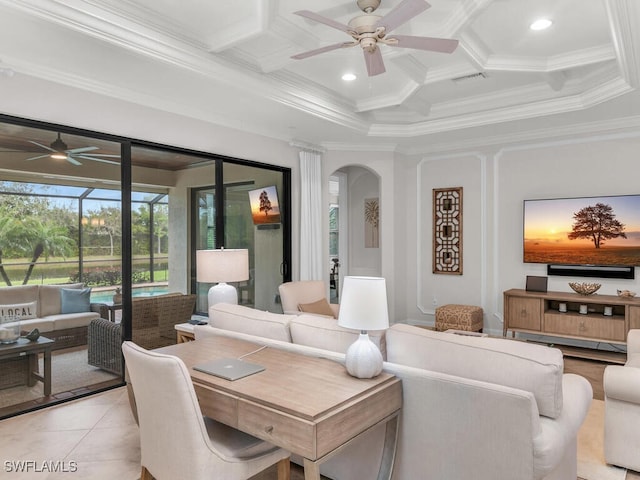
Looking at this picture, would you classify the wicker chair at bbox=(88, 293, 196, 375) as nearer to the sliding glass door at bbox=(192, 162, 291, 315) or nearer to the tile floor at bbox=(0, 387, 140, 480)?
the sliding glass door at bbox=(192, 162, 291, 315)

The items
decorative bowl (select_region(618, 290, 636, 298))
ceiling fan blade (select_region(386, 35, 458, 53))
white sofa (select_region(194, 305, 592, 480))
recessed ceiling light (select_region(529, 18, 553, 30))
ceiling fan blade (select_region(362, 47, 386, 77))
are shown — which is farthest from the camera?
→ decorative bowl (select_region(618, 290, 636, 298))

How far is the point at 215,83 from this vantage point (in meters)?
3.79

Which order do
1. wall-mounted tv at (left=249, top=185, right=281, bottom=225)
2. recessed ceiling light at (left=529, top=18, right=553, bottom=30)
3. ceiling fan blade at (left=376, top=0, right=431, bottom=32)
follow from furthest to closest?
wall-mounted tv at (left=249, top=185, right=281, bottom=225)
recessed ceiling light at (left=529, top=18, right=553, bottom=30)
ceiling fan blade at (left=376, top=0, right=431, bottom=32)

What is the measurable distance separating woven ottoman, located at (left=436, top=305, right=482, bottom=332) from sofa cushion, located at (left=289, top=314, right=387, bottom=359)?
3.48m

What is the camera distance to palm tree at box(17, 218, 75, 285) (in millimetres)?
3412

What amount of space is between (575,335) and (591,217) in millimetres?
1380

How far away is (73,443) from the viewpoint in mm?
2848

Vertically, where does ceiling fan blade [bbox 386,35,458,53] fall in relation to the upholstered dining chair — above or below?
above

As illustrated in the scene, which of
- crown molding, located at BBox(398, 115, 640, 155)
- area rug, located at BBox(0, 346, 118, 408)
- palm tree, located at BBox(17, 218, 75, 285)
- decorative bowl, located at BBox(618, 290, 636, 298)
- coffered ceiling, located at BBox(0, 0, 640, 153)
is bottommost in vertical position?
area rug, located at BBox(0, 346, 118, 408)

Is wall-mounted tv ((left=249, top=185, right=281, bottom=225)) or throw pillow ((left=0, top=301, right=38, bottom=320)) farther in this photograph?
wall-mounted tv ((left=249, top=185, right=281, bottom=225))

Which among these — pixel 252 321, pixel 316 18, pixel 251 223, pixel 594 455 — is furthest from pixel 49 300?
pixel 594 455

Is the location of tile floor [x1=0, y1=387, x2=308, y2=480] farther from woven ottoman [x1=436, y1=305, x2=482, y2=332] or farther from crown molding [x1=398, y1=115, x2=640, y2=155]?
crown molding [x1=398, y1=115, x2=640, y2=155]

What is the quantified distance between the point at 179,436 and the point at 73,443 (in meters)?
1.58

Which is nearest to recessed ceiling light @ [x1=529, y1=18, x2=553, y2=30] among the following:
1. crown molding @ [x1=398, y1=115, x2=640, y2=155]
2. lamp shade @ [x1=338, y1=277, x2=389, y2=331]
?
crown molding @ [x1=398, y1=115, x2=640, y2=155]
